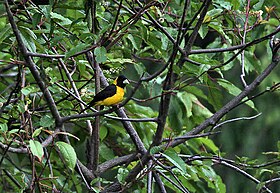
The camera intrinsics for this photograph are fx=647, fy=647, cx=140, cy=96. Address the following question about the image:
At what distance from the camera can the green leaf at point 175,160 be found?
2.54m

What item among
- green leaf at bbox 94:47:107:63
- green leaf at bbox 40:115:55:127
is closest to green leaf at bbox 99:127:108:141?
green leaf at bbox 40:115:55:127

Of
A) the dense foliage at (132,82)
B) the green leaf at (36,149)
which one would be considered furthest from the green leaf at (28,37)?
the green leaf at (36,149)

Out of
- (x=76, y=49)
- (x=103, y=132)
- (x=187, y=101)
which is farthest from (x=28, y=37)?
(x=187, y=101)

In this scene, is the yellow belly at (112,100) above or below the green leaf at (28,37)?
below

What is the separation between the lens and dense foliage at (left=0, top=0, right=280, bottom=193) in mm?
2484

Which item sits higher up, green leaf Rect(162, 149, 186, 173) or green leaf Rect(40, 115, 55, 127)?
green leaf Rect(40, 115, 55, 127)

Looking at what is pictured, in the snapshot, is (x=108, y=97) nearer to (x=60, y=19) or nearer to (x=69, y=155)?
(x=60, y=19)

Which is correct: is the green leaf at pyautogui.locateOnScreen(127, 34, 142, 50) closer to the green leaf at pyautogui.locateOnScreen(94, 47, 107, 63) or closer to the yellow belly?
the yellow belly

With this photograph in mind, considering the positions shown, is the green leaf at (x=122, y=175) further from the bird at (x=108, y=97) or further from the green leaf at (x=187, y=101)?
the green leaf at (x=187, y=101)

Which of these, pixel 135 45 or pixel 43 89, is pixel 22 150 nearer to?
pixel 43 89

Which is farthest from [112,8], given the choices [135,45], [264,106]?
[264,106]

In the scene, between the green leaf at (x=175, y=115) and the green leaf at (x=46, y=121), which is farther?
the green leaf at (x=175, y=115)

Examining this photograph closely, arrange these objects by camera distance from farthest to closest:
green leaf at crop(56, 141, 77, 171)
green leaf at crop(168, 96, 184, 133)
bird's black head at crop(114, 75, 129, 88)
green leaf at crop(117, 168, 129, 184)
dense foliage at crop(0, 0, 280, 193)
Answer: green leaf at crop(168, 96, 184, 133)
bird's black head at crop(114, 75, 129, 88)
green leaf at crop(117, 168, 129, 184)
dense foliage at crop(0, 0, 280, 193)
green leaf at crop(56, 141, 77, 171)

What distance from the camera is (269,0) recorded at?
308cm
